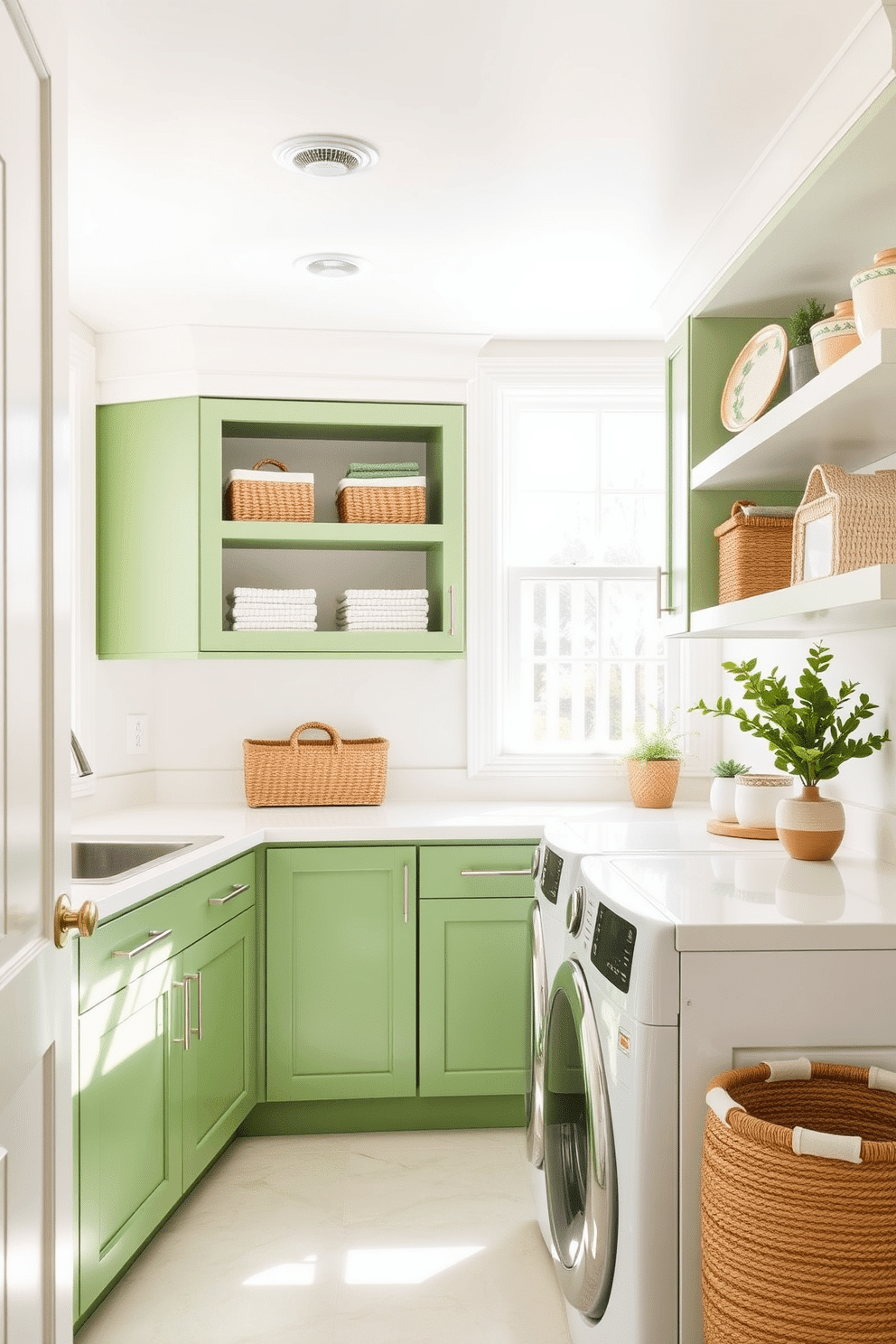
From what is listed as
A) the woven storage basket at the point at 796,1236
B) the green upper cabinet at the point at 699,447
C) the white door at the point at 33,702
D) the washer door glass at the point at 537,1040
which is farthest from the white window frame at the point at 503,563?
the white door at the point at 33,702

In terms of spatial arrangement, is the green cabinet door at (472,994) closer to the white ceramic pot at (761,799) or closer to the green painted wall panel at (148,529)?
the white ceramic pot at (761,799)

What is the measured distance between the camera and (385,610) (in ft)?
11.1

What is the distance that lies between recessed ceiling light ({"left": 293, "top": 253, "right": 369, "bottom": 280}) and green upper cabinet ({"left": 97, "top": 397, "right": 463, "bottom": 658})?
0.59 m

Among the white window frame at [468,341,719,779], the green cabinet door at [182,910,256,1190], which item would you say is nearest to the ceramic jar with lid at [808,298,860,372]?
the white window frame at [468,341,719,779]

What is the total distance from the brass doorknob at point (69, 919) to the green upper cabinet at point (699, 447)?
6.23 ft

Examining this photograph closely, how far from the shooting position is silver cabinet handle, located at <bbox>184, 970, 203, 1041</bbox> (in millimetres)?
2488

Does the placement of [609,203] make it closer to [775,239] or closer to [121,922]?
[775,239]

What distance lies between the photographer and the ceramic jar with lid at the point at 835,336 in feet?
6.44

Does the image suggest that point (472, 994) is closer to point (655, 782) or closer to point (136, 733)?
point (655, 782)

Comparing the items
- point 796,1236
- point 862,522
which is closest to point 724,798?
point 862,522

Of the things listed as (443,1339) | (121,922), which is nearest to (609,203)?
(121,922)

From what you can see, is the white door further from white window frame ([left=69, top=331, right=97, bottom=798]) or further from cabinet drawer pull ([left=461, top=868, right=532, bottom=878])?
white window frame ([left=69, top=331, right=97, bottom=798])

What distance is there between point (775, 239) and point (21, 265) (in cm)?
162

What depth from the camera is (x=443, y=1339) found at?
2117 mm
